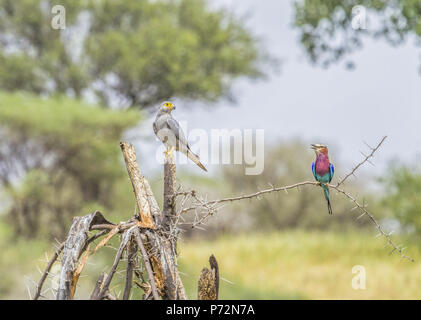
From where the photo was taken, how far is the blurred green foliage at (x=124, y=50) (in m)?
17.9

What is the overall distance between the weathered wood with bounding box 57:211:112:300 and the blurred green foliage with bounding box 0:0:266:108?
641 inches

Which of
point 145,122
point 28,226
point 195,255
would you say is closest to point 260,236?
point 195,255

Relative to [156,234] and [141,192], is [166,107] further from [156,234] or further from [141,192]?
[156,234]

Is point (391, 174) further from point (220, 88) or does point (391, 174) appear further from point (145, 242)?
point (145, 242)

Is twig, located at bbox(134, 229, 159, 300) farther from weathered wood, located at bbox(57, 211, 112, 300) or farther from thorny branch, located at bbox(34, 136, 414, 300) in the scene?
weathered wood, located at bbox(57, 211, 112, 300)

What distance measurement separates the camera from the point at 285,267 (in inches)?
547

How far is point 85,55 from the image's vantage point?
60.5ft

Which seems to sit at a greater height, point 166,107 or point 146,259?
point 166,107

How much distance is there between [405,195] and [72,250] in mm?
12973

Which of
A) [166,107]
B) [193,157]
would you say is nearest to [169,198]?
[193,157]

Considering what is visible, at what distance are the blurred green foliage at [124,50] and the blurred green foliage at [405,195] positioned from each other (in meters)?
7.59

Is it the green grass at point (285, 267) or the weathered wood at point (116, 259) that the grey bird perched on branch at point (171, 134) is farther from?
the green grass at point (285, 267)

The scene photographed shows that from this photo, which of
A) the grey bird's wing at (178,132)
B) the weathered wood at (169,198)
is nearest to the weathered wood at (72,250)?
the weathered wood at (169,198)
